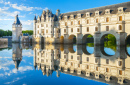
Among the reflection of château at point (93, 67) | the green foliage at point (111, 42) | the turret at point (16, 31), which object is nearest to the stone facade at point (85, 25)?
the green foliage at point (111, 42)

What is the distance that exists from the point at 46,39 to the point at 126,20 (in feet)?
106

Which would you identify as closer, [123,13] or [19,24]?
[123,13]

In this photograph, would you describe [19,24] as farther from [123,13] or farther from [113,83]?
[113,83]

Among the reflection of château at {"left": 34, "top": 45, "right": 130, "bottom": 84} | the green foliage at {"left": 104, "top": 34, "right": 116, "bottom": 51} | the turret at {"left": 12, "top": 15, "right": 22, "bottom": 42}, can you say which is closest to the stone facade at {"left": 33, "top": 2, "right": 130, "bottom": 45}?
the green foliage at {"left": 104, "top": 34, "right": 116, "bottom": 51}

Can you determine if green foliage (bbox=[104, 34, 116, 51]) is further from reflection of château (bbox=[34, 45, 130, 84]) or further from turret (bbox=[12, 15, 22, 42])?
turret (bbox=[12, 15, 22, 42])

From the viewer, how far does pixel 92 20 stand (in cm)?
3756

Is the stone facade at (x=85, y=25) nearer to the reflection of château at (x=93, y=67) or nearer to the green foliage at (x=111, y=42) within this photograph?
the green foliage at (x=111, y=42)

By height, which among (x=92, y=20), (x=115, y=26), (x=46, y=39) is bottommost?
(x=46, y=39)

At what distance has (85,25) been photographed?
39031 millimetres

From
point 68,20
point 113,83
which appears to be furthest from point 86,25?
point 113,83

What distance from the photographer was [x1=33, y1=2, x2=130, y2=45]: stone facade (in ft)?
103

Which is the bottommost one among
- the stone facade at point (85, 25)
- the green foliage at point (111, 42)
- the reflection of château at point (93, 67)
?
the reflection of château at point (93, 67)

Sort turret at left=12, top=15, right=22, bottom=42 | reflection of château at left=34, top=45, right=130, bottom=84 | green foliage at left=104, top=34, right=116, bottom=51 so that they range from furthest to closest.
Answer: turret at left=12, top=15, right=22, bottom=42 < green foliage at left=104, top=34, right=116, bottom=51 < reflection of château at left=34, top=45, right=130, bottom=84

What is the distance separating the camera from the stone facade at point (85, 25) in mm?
31481
